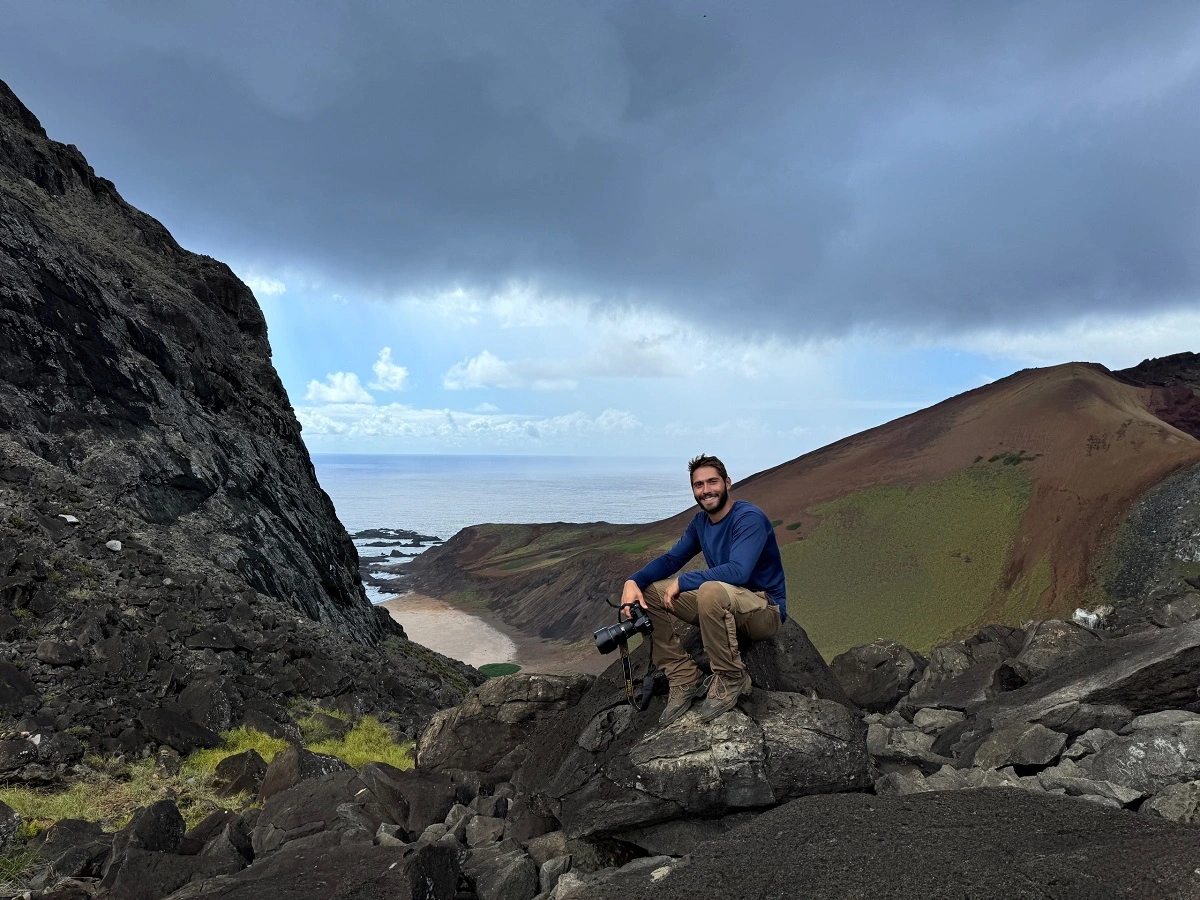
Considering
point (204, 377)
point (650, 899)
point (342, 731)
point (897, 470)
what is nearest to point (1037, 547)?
point (897, 470)

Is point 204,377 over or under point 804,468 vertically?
over

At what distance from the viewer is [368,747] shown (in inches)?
553

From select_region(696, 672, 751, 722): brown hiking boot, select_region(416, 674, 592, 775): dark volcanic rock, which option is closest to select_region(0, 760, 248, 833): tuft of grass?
select_region(416, 674, 592, 775): dark volcanic rock

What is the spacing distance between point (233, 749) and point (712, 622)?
10619mm

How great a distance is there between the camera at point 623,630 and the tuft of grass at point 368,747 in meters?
8.36

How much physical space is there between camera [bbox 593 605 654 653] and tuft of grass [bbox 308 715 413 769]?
329 inches

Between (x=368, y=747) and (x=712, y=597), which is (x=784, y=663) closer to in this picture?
(x=712, y=597)

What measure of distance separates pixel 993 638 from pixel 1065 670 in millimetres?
7351

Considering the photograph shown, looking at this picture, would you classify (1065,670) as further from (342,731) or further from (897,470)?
(897,470)

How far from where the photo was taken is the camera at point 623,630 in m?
6.45

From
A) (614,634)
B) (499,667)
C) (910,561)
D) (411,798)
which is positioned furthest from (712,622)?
(499,667)

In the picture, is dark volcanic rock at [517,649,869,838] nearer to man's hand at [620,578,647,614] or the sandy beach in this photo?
man's hand at [620,578,647,614]

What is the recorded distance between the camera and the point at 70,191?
3400 cm

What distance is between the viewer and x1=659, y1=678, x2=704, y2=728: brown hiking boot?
6.83 m
